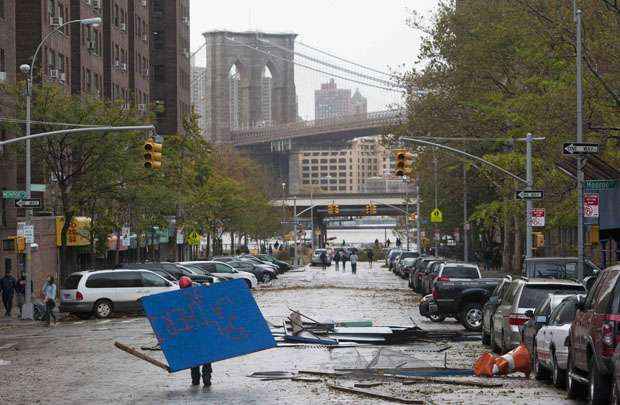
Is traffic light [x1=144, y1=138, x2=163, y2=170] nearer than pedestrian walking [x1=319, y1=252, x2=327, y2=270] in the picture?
Yes

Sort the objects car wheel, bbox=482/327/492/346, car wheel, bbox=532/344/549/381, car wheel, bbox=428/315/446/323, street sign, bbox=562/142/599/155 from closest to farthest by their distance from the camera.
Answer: car wheel, bbox=532/344/549/381, car wheel, bbox=482/327/492/346, street sign, bbox=562/142/599/155, car wheel, bbox=428/315/446/323

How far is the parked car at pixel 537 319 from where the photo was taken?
21.8 m

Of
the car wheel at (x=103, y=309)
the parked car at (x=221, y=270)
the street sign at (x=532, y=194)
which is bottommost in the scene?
the car wheel at (x=103, y=309)

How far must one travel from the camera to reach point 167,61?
380 ft

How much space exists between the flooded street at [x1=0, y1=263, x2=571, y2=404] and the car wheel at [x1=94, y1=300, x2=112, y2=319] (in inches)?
141

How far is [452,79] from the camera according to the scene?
62.8m

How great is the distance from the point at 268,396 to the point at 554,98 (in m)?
25.4

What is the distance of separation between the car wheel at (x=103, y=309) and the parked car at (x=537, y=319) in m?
25.1

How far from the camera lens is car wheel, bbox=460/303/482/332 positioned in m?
35.9

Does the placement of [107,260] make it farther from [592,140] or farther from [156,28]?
[592,140]

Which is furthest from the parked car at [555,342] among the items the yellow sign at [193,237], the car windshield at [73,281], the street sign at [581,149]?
the yellow sign at [193,237]

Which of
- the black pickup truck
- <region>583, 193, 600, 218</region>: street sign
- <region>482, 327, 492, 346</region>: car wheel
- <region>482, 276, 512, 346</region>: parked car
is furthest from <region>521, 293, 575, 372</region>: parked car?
<region>583, 193, 600, 218</region>: street sign

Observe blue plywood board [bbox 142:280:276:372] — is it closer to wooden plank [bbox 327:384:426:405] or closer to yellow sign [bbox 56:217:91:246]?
wooden plank [bbox 327:384:426:405]

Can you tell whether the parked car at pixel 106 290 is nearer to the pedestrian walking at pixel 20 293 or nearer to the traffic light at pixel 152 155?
the pedestrian walking at pixel 20 293
